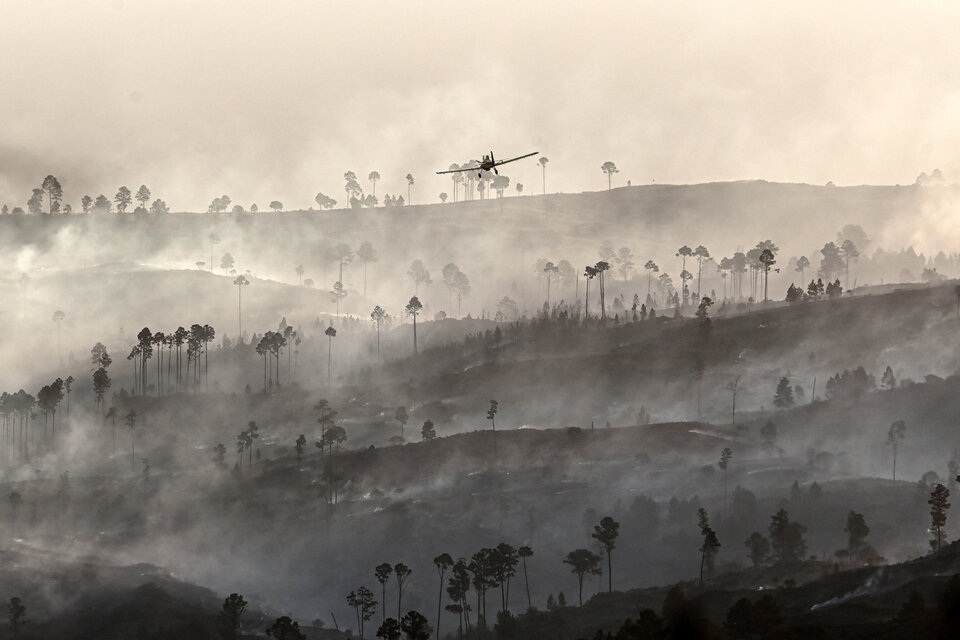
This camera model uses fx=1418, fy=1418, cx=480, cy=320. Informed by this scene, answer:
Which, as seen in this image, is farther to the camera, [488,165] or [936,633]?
[936,633]

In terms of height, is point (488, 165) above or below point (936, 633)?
above
